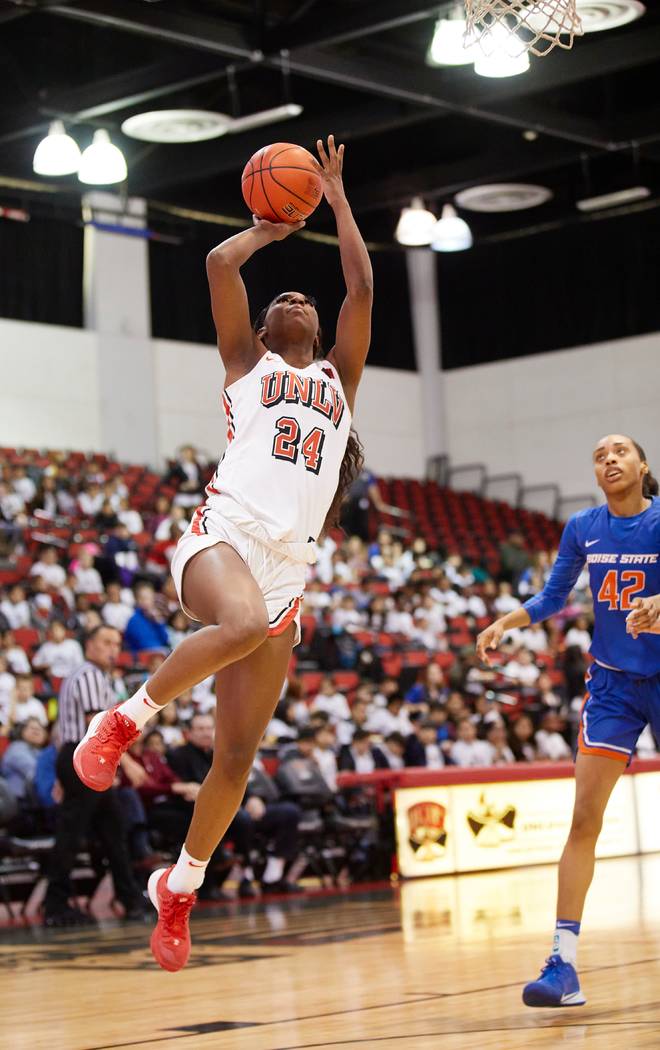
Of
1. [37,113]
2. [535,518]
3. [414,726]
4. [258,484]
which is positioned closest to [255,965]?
[258,484]

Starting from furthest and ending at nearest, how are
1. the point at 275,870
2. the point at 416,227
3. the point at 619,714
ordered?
the point at 416,227 < the point at 275,870 < the point at 619,714

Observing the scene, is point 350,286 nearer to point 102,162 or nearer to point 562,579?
point 562,579

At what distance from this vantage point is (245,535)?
4.57 m

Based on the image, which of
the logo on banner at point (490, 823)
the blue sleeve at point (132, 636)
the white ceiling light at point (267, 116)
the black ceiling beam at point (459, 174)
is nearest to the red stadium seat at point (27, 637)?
the blue sleeve at point (132, 636)

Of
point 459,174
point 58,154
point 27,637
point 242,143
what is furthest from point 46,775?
point 459,174

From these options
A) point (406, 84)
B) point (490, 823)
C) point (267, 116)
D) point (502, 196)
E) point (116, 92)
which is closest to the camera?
point (490, 823)

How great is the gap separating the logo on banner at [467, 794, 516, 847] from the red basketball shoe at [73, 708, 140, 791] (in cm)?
789

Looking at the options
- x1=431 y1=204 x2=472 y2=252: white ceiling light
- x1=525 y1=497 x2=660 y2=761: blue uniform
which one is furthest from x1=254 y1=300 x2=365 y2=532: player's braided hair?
x1=431 y1=204 x2=472 y2=252: white ceiling light

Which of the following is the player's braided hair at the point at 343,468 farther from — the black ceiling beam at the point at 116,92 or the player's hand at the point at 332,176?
the black ceiling beam at the point at 116,92

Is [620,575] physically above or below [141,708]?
above

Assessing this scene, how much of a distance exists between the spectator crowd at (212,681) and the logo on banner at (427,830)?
56 cm

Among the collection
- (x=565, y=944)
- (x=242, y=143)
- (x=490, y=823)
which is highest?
(x=242, y=143)

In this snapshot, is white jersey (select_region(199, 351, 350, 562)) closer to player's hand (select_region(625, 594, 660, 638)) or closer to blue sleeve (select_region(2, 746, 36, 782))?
player's hand (select_region(625, 594, 660, 638))

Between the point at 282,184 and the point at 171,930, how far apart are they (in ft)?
7.74
